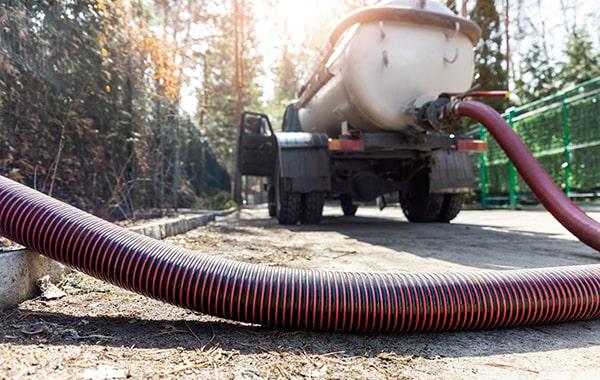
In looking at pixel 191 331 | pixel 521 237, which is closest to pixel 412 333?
pixel 191 331

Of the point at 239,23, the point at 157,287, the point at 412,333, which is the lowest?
the point at 412,333

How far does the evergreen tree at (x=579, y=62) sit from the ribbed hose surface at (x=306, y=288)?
45.2ft

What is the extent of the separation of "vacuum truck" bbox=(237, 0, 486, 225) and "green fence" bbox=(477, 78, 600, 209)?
10.9 ft

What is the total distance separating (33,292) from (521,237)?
404 cm

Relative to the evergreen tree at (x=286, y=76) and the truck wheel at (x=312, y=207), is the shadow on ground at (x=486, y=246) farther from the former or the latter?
the evergreen tree at (x=286, y=76)

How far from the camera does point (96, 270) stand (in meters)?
1.85

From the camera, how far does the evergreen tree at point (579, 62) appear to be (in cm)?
1330

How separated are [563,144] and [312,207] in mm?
5504

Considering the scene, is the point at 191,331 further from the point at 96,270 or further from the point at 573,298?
the point at 573,298

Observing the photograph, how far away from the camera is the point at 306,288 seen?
1717 mm

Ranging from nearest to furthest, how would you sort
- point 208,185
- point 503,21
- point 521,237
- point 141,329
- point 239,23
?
point 141,329 < point 521,237 < point 208,185 < point 239,23 < point 503,21

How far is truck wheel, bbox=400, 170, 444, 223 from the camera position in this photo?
20.2 feet

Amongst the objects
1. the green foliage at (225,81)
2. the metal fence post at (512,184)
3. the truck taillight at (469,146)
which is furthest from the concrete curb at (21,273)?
the green foliage at (225,81)

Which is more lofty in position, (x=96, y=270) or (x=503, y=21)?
(x=503, y=21)
